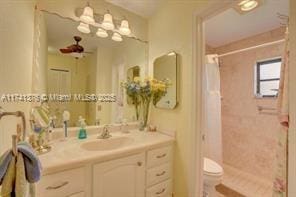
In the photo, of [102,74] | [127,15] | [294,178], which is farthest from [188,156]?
[127,15]

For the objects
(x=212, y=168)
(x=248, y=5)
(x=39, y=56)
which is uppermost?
(x=248, y=5)

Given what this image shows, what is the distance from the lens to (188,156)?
160 centimetres

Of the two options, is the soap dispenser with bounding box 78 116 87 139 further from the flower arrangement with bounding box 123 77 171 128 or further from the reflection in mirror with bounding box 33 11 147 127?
the flower arrangement with bounding box 123 77 171 128

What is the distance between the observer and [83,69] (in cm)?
173

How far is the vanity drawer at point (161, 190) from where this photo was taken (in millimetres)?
1530

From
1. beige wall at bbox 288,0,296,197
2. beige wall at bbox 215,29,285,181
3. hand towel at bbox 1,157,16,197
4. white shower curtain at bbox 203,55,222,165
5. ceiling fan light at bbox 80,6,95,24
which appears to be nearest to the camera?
hand towel at bbox 1,157,16,197

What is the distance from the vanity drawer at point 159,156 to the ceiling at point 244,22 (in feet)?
5.11

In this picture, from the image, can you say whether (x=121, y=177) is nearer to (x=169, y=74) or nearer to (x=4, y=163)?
(x=4, y=163)

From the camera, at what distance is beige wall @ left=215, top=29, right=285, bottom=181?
2438 mm

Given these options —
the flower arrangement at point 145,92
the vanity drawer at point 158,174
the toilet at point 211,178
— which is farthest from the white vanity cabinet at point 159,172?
the flower arrangement at point 145,92

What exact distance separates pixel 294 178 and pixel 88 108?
66.2 inches

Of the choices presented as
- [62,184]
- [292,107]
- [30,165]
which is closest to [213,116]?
[292,107]

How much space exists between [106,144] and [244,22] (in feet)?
7.45

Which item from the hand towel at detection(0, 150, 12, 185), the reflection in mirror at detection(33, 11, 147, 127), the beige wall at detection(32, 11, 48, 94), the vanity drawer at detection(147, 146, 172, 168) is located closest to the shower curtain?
the vanity drawer at detection(147, 146, 172, 168)
